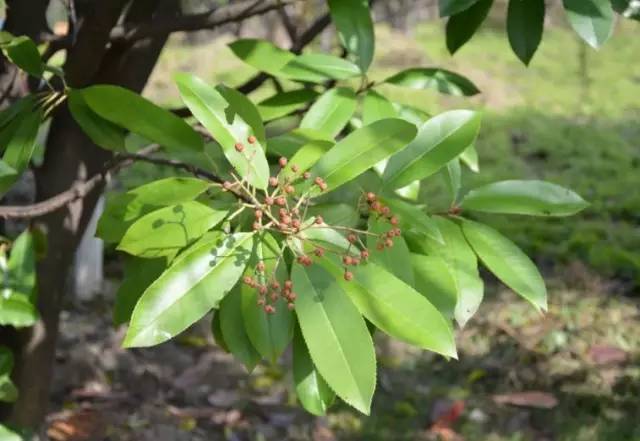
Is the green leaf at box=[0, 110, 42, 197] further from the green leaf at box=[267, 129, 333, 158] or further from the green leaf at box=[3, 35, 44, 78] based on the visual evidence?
the green leaf at box=[267, 129, 333, 158]

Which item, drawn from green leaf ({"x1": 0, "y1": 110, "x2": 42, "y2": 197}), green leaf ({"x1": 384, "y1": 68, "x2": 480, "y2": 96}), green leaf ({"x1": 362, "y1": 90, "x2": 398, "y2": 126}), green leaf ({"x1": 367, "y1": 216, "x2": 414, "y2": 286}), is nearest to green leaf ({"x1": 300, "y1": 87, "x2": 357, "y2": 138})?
green leaf ({"x1": 362, "y1": 90, "x2": 398, "y2": 126})

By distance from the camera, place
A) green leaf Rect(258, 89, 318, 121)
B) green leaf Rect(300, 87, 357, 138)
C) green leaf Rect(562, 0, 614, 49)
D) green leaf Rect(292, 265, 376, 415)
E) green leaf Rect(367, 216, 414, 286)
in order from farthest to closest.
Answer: green leaf Rect(258, 89, 318, 121)
green leaf Rect(300, 87, 357, 138)
green leaf Rect(562, 0, 614, 49)
green leaf Rect(367, 216, 414, 286)
green leaf Rect(292, 265, 376, 415)

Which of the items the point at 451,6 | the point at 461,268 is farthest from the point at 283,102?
the point at 461,268

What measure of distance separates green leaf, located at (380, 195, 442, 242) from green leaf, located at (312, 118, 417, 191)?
72 mm

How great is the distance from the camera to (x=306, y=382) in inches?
37.4

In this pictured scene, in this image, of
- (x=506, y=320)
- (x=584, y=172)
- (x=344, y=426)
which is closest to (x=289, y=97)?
(x=344, y=426)

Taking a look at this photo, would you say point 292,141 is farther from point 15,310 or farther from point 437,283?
point 15,310

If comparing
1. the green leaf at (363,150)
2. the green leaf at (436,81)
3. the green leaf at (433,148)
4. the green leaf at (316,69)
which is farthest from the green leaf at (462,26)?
the green leaf at (363,150)

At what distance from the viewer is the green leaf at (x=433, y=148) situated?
0.98 metres

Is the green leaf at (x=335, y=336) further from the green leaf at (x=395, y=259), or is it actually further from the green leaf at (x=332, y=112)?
the green leaf at (x=332, y=112)

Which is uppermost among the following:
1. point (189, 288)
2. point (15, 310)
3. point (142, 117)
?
point (142, 117)

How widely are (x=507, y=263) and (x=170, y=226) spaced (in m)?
0.40

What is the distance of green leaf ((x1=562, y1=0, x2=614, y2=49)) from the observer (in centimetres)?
100

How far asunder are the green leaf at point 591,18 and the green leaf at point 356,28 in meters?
0.31
